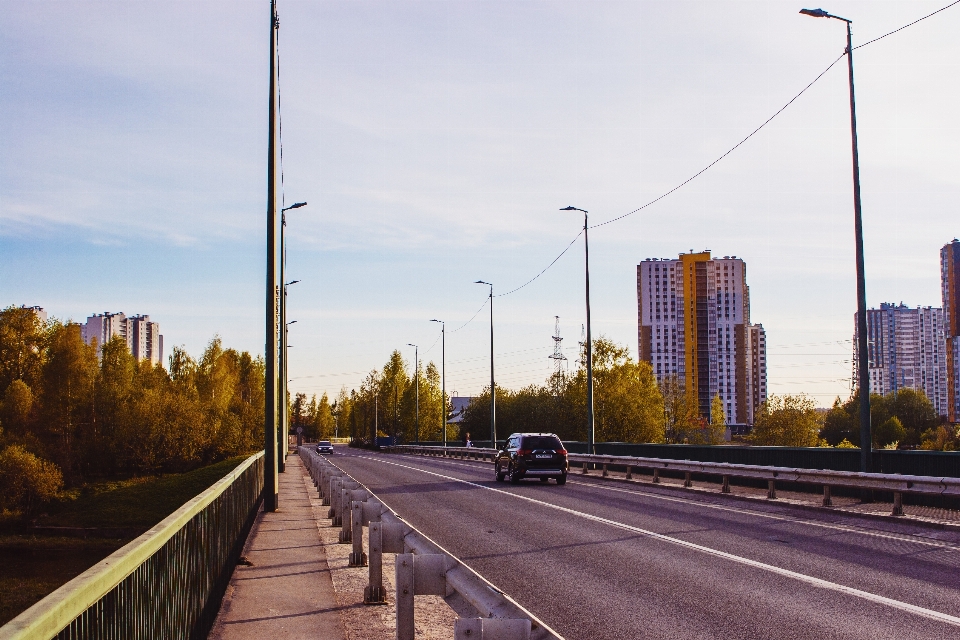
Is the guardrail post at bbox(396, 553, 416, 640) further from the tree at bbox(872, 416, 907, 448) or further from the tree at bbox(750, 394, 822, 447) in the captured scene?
the tree at bbox(872, 416, 907, 448)

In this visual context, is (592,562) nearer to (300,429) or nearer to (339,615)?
(339,615)

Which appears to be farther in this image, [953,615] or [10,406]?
[10,406]

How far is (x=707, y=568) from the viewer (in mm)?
11062

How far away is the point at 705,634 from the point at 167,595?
4364 millimetres

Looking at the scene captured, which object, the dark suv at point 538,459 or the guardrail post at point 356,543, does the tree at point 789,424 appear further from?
the guardrail post at point 356,543

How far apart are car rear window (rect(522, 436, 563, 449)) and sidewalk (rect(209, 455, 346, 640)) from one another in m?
15.4

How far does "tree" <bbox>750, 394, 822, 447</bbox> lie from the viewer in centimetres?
9050

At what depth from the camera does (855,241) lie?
20.3m

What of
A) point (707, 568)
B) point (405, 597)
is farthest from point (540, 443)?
point (405, 597)

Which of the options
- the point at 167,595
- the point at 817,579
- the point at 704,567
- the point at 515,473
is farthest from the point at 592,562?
the point at 515,473

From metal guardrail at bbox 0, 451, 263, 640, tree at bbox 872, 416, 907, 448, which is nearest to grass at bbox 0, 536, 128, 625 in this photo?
metal guardrail at bbox 0, 451, 263, 640

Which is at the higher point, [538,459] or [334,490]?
[334,490]

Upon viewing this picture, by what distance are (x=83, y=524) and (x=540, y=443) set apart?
56379 mm

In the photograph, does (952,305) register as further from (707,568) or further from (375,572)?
(375,572)
